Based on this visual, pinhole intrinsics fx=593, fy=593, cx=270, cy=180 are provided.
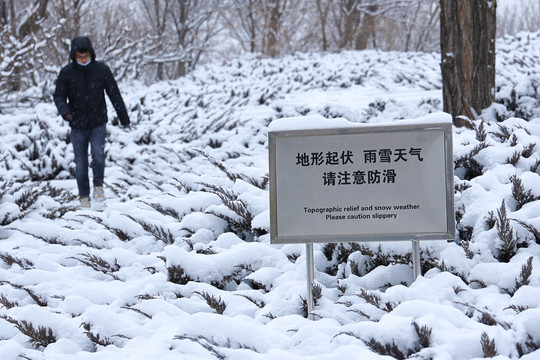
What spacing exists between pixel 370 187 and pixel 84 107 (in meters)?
3.98

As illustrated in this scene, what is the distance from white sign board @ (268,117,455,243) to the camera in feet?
8.61

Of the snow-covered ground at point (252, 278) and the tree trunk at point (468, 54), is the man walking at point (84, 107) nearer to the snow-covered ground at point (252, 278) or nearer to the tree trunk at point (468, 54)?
the snow-covered ground at point (252, 278)

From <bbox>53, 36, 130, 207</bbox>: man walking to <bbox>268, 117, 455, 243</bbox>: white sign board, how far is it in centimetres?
356

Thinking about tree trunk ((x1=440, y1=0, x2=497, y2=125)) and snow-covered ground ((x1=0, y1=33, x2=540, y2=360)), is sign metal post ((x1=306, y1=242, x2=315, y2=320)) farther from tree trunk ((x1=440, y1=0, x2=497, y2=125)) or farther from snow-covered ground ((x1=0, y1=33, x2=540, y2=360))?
tree trunk ((x1=440, y1=0, x2=497, y2=125))

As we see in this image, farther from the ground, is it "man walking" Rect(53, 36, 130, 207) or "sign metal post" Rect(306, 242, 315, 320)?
"man walking" Rect(53, 36, 130, 207)

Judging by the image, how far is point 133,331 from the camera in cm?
265

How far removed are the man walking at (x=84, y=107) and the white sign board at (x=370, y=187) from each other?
3556mm

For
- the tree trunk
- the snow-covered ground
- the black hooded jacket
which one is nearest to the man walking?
the black hooded jacket

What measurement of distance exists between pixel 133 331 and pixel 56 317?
0.42 m

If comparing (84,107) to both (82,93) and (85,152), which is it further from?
(85,152)

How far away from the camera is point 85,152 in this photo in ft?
19.4

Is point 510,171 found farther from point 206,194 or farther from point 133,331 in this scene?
point 133,331

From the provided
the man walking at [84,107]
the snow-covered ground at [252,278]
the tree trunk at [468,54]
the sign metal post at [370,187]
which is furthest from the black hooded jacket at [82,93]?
the sign metal post at [370,187]

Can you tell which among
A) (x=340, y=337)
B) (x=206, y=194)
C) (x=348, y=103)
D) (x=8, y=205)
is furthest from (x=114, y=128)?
(x=340, y=337)
